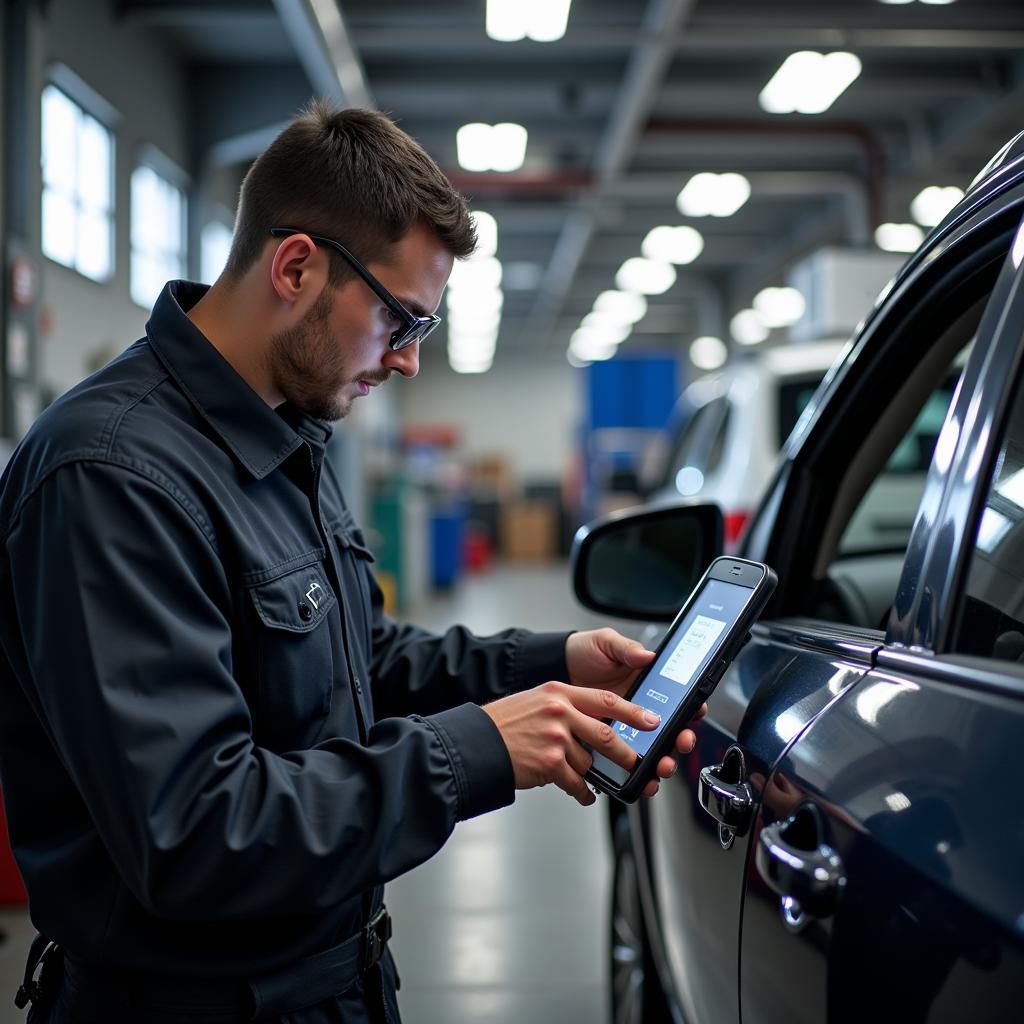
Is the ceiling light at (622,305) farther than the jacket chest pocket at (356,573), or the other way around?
the ceiling light at (622,305)

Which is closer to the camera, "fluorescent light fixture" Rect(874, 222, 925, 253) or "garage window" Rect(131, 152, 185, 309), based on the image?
"garage window" Rect(131, 152, 185, 309)

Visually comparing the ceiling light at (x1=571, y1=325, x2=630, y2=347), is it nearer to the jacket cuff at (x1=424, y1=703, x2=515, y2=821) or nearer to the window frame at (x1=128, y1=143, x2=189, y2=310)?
the window frame at (x1=128, y1=143, x2=189, y2=310)

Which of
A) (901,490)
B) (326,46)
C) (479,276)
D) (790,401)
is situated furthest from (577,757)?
(479,276)

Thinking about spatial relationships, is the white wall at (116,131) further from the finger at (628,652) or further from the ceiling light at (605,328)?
the ceiling light at (605,328)

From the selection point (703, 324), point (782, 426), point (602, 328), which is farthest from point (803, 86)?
point (602, 328)

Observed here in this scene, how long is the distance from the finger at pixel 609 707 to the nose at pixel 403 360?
469mm

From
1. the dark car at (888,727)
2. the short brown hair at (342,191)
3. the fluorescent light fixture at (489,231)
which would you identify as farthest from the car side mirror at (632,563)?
the fluorescent light fixture at (489,231)

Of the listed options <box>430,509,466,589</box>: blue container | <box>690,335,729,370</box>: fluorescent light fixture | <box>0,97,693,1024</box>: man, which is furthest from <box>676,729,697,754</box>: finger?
<box>690,335,729,370</box>: fluorescent light fixture

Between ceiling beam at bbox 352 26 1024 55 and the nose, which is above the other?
ceiling beam at bbox 352 26 1024 55

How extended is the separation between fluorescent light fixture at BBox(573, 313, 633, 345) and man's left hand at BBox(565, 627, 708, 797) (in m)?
19.4

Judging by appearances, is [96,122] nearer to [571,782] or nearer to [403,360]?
[403,360]

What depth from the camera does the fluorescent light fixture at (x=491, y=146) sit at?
9.76m

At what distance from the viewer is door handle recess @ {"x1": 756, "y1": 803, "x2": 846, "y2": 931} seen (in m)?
0.92

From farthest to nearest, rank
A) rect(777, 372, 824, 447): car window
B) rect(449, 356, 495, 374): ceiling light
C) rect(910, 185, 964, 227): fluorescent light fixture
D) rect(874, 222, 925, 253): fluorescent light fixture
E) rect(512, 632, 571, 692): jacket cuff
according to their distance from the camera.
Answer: rect(449, 356, 495, 374): ceiling light, rect(874, 222, 925, 253): fluorescent light fixture, rect(910, 185, 964, 227): fluorescent light fixture, rect(777, 372, 824, 447): car window, rect(512, 632, 571, 692): jacket cuff
